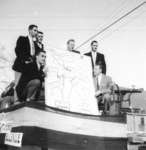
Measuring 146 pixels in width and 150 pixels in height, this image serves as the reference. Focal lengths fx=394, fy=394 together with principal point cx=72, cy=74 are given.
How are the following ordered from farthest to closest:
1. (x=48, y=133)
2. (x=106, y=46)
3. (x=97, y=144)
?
(x=106, y=46)
(x=97, y=144)
(x=48, y=133)

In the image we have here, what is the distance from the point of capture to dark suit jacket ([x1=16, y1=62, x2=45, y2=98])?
13.4ft

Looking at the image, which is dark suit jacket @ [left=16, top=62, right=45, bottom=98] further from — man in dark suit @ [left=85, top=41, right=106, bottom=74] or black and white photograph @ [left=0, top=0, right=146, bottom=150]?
man in dark suit @ [left=85, top=41, right=106, bottom=74]

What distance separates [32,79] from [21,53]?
30 centimetres

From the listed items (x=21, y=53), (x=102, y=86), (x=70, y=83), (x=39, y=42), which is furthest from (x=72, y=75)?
(x=21, y=53)

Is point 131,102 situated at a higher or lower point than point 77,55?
lower

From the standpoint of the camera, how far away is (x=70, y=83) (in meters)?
4.30

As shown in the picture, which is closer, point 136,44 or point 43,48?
point 43,48

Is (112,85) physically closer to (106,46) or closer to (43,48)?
(106,46)

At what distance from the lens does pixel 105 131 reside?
436 centimetres

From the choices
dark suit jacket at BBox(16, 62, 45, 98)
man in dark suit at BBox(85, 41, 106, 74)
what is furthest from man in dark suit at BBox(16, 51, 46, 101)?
man in dark suit at BBox(85, 41, 106, 74)

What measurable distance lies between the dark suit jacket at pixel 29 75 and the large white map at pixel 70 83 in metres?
0.10

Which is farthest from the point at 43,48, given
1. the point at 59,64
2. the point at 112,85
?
the point at 112,85

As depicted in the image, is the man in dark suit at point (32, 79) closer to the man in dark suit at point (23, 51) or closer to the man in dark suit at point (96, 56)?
the man in dark suit at point (23, 51)

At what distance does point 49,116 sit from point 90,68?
0.82 meters
